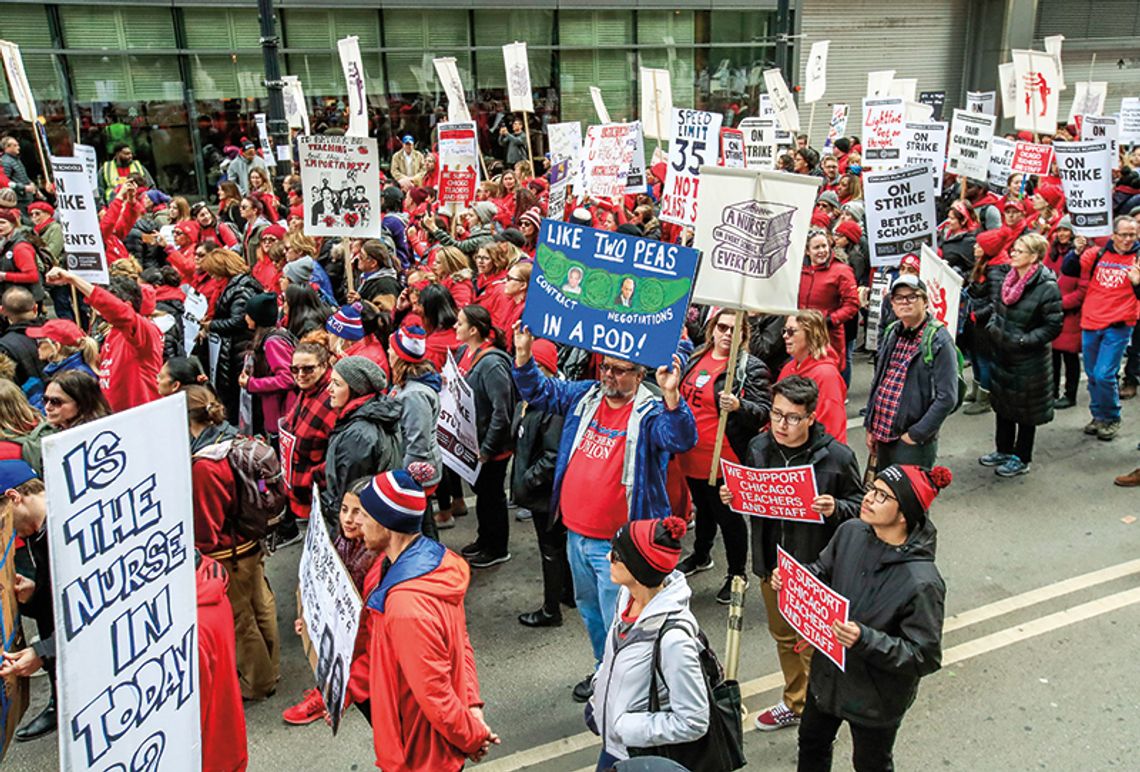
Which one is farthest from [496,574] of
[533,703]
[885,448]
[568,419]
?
[885,448]

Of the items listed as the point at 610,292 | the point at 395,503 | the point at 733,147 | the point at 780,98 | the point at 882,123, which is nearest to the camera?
the point at 395,503

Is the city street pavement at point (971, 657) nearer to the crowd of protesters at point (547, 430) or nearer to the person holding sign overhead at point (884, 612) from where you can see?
the crowd of protesters at point (547, 430)

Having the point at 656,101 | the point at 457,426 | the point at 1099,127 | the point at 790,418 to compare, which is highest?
the point at 656,101

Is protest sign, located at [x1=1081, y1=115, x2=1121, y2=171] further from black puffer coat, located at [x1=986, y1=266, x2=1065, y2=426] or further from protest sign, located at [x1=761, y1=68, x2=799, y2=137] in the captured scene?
black puffer coat, located at [x1=986, y1=266, x2=1065, y2=426]

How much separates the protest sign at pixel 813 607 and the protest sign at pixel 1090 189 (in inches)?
278

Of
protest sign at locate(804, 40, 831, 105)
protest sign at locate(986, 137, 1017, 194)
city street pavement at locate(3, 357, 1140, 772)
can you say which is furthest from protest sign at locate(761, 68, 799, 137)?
city street pavement at locate(3, 357, 1140, 772)

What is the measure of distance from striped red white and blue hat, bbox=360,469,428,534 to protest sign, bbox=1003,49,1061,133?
A: 478 inches

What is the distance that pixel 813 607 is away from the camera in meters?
4.02

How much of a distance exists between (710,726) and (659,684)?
0.27 metres

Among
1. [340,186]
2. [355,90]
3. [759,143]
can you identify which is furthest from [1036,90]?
[340,186]

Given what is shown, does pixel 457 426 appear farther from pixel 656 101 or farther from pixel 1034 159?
pixel 656 101

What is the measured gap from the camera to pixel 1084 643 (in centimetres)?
585

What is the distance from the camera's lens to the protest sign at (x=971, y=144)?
39.0 ft

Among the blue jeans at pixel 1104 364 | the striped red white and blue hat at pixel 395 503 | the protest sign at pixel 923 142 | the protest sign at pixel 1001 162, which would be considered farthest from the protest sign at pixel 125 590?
the protest sign at pixel 1001 162
